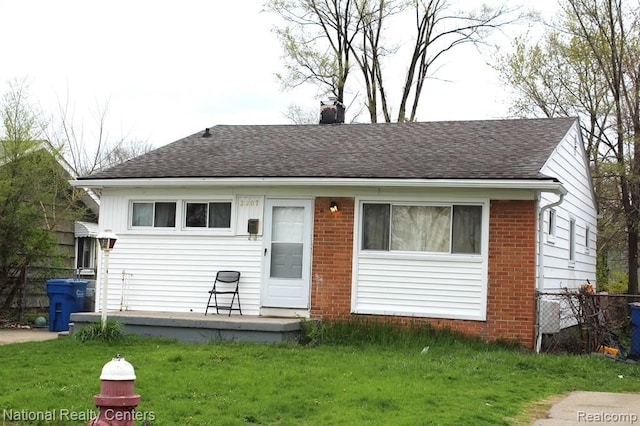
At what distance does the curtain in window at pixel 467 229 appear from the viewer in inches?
518

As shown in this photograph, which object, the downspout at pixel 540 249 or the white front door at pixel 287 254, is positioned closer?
the downspout at pixel 540 249

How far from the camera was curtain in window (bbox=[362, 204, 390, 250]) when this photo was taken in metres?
13.7

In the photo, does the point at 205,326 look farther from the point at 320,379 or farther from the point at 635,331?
the point at 635,331

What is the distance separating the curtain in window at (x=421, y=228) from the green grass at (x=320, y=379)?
155 centimetres

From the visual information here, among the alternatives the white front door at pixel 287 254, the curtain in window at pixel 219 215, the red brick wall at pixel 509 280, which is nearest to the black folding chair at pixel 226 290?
the white front door at pixel 287 254

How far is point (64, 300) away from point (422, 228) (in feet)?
23.8

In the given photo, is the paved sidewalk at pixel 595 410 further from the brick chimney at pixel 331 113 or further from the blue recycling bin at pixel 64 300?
the brick chimney at pixel 331 113

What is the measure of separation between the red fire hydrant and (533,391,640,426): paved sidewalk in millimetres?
4023

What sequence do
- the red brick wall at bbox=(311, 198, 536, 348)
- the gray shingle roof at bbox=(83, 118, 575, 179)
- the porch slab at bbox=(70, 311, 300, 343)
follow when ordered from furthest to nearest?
the gray shingle roof at bbox=(83, 118, 575, 179), the red brick wall at bbox=(311, 198, 536, 348), the porch slab at bbox=(70, 311, 300, 343)

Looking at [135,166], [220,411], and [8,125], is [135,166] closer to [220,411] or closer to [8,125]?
[8,125]

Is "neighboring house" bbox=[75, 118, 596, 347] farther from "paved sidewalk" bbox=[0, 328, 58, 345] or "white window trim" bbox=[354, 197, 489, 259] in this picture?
"paved sidewalk" bbox=[0, 328, 58, 345]

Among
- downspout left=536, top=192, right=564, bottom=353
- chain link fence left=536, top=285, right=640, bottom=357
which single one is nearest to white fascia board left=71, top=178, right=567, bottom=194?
downspout left=536, top=192, right=564, bottom=353

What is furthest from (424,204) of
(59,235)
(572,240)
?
(59,235)

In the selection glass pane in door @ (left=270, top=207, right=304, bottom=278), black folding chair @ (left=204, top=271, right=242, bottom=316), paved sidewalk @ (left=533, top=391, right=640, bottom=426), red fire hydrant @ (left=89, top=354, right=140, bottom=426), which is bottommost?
paved sidewalk @ (left=533, top=391, right=640, bottom=426)
